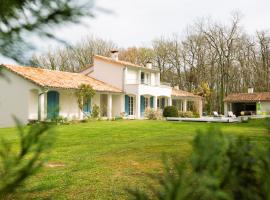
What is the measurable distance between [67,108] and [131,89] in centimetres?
863

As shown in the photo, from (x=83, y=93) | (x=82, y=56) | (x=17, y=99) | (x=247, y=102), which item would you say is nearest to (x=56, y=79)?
(x=83, y=93)

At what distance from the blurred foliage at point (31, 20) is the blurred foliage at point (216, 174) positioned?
1.47m

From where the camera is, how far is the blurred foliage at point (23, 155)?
1.55m

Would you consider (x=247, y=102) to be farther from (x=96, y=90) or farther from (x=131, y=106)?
(x=96, y=90)

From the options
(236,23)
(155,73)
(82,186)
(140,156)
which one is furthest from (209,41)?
(82,186)

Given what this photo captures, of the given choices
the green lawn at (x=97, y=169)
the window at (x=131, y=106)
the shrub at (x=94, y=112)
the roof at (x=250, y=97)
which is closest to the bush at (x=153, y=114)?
the window at (x=131, y=106)

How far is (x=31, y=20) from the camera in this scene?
102 inches

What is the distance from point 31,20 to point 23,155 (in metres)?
1.28

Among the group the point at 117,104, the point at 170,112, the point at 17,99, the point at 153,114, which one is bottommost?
the point at 153,114

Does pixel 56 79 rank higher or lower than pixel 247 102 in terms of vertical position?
higher

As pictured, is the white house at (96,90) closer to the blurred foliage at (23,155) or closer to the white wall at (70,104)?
the white wall at (70,104)

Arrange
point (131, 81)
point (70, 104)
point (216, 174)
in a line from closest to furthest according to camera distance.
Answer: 1. point (216, 174)
2. point (70, 104)
3. point (131, 81)

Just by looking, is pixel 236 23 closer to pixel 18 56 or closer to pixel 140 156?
pixel 140 156

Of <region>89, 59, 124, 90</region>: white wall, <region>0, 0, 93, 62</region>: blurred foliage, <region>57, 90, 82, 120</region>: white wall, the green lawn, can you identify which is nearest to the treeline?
<region>89, 59, 124, 90</region>: white wall
